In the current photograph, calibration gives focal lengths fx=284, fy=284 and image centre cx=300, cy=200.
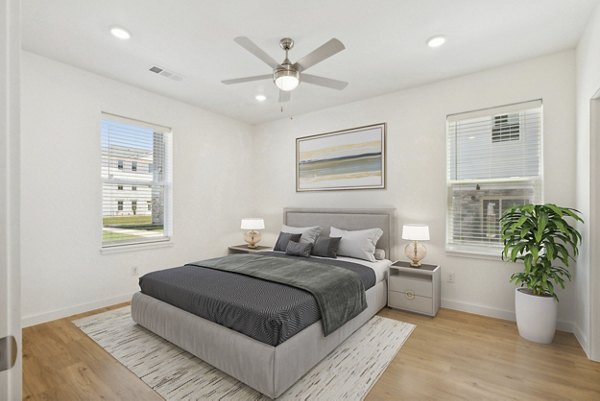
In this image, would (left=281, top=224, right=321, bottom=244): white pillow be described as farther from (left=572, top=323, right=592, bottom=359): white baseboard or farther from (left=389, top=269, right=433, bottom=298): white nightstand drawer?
(left=572, top=323, right=592, bottom=359): white baseboard

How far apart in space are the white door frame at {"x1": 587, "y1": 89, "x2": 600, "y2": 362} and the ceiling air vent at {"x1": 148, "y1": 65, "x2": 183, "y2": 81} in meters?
4.16

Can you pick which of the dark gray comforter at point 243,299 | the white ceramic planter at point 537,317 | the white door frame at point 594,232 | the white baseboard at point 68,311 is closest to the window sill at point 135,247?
the white baseboard at point 68,311

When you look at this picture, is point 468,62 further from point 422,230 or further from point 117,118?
point 117,118


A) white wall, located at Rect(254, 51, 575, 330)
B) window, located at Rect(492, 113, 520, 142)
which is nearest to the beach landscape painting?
white wall, located at Rect(254, 51, 575, 330)

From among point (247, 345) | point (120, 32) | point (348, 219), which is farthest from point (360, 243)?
point (120, 32)

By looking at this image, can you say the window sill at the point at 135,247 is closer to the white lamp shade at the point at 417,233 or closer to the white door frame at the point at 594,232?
the white lamp shade at the point at 417,233

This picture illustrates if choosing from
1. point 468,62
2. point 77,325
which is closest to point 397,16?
point 468,62

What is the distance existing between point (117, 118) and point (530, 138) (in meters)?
4.98

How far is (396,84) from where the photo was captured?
3.73 metres

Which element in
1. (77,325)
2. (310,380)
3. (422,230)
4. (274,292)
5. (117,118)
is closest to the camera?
(310,380)

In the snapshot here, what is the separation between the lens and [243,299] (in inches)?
88.0

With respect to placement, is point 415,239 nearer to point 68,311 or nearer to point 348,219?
point 348,219

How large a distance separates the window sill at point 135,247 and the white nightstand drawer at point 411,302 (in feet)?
10.5

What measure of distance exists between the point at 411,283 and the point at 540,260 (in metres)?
1.26
